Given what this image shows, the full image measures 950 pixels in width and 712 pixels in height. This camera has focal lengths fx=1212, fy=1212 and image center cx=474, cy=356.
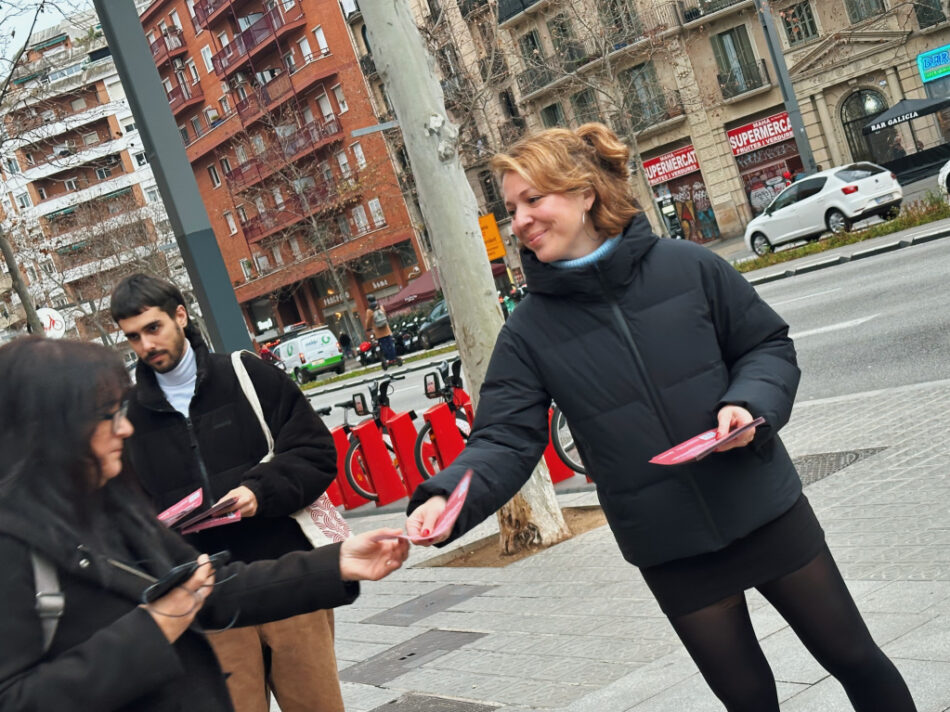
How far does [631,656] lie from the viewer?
512 cm

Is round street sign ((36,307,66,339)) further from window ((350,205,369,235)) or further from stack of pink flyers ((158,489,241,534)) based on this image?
window ((350,205,369,235))

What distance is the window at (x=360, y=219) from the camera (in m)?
62.6

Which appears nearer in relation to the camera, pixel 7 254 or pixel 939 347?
pixel 939 347

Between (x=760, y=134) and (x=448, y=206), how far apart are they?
40.9 m

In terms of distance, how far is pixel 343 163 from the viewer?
6147 centimetres

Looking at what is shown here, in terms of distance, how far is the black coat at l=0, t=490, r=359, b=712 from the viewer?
77.6 inches

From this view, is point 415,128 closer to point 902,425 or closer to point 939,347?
point 902,425

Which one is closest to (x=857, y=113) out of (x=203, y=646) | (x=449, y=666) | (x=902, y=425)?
(x=902, y=425)

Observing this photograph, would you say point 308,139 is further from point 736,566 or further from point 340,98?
point 736,566

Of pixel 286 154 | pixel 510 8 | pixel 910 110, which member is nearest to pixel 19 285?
pixel 910 110

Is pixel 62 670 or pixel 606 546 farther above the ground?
pixel 62 670

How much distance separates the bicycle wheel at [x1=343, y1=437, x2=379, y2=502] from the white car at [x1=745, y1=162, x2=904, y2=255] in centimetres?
1778

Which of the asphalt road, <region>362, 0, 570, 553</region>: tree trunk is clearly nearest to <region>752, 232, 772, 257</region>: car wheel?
the asphalt road

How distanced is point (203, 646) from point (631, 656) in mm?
3072
